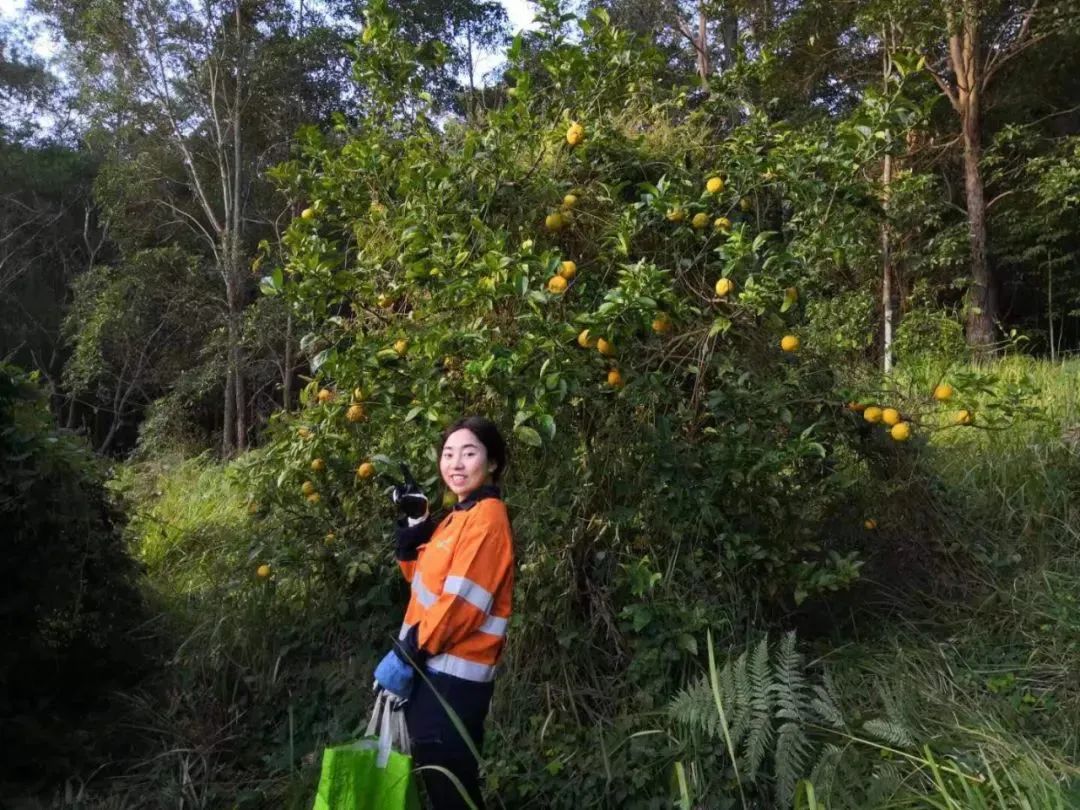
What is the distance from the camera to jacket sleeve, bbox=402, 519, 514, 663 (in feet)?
7.60

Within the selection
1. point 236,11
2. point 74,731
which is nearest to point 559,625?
point 74,731

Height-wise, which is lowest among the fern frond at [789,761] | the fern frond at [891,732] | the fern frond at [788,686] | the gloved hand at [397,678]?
the fern frond at [789,761]

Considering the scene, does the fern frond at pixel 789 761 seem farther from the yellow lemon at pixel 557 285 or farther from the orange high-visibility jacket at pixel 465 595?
the yellow lemon at pixel 557 285

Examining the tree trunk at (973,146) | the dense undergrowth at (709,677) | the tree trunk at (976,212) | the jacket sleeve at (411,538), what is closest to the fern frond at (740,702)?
the dense undergrowth at (709,677)

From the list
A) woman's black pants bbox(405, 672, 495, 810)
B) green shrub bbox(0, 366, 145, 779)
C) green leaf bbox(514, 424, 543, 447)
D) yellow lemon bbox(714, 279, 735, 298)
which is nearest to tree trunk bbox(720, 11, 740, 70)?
yellow lemon bbox(714, 279, 735, 298)

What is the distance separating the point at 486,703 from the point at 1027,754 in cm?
154

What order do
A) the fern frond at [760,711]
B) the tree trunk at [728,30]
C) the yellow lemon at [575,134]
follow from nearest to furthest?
the fern frond at [760,711]
the yellow lemon at [575,134]
the tree trunk at [728,30]

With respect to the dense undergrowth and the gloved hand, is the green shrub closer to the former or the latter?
the dense undergrowth

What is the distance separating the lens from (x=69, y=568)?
349cm

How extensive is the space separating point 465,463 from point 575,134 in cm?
137

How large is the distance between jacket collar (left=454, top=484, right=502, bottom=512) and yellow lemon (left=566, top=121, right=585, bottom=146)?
1412mm

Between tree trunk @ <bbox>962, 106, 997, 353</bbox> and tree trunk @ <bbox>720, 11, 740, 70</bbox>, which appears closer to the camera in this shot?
tree trunk @ <bbox>962, 106, 997, 353</bbox>

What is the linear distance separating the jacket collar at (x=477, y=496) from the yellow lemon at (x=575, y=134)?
1.41 meters

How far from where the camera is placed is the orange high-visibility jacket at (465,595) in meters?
2.32
